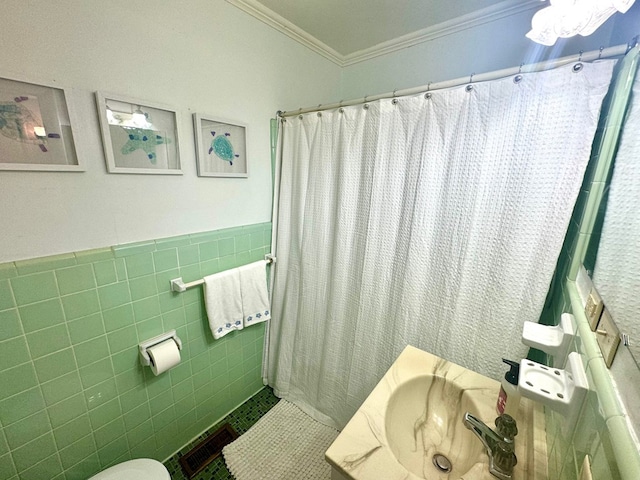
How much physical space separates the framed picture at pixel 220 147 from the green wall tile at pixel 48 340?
2.69 feet

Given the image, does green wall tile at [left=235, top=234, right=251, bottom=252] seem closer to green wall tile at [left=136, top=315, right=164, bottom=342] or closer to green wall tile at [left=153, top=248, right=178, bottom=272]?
green wall tile at [left=153, top=248, right=178, bottom=272]

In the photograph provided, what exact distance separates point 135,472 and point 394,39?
99.2 inches

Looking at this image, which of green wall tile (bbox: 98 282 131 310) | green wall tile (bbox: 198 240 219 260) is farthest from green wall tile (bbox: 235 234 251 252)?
green wall tile (bbox: 98 282 131 310)

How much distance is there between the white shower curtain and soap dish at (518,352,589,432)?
1.27 ft

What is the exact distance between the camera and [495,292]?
983mm

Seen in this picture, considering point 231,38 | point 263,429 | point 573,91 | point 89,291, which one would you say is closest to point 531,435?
point 573,91

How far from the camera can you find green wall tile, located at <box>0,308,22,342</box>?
845 mm

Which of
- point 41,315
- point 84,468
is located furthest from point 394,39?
point 84,468

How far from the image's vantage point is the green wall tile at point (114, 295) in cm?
105

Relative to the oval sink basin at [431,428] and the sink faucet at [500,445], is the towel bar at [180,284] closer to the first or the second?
the oval sink basin at [431,428]

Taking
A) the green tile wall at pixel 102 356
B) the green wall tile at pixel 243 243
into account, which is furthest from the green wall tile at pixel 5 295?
the green wall tile at pixel 243 243

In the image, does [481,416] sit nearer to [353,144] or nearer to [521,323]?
[521,323]

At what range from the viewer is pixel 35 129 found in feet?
2.74

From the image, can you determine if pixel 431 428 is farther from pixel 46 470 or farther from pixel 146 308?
pixel 46 470
